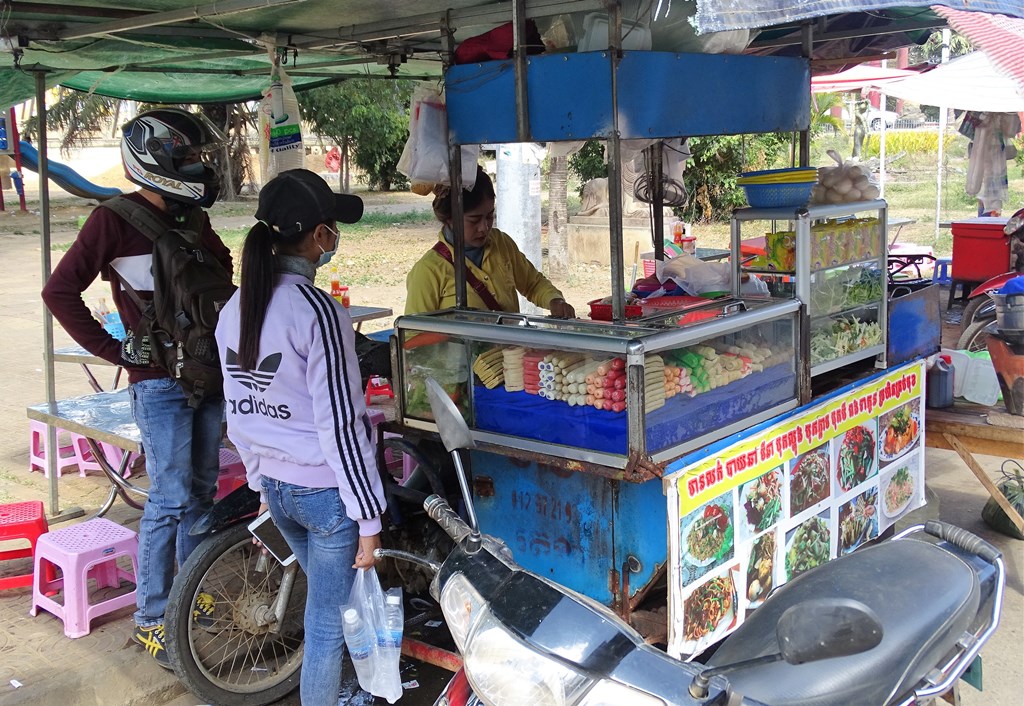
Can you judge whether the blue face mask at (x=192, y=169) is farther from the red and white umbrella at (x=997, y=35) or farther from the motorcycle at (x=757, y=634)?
the red and white umbrella at (x=997, y=35)

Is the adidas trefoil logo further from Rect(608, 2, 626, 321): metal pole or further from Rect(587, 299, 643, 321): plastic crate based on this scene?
Rect(587, 299, 643, 321): plastic crate

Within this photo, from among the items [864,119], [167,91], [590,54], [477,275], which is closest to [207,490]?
[477,275]

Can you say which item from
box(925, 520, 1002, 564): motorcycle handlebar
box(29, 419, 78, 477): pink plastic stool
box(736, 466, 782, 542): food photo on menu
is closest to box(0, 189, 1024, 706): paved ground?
box(29, 419, 78, 477): pink plastic stool

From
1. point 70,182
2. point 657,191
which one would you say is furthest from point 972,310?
point 70,182

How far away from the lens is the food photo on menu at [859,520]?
375cm

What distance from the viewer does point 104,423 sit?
4648mm

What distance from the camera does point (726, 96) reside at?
135 inches

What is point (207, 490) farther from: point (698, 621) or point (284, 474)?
point (698, 621)

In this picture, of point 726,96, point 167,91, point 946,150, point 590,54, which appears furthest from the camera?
point 946,150

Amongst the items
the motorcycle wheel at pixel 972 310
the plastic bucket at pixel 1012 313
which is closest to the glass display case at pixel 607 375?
the plastic bucket at pixel 1012 313

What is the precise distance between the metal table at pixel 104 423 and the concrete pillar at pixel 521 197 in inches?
120

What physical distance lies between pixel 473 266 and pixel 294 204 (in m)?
1.44

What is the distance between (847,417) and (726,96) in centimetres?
134

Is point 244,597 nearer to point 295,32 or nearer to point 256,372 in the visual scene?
point 256,372
